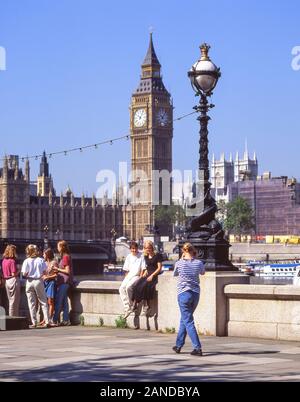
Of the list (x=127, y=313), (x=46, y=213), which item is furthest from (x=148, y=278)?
(x=46, y=213)

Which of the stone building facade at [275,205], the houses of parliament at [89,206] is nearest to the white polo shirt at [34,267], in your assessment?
the houses of parliament at [89,206]

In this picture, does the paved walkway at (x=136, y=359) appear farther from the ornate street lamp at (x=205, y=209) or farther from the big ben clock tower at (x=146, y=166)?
the big ben clock tower at (x=146, y=166)

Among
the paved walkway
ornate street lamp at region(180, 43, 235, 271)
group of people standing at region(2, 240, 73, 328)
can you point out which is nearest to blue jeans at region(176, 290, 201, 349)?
the paved walkway

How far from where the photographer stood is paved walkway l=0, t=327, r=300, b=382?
412 inches

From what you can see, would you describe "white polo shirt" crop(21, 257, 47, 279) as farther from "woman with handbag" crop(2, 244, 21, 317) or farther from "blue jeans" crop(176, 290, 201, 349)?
"blue jeans" crop(176, 290, 201, 349)

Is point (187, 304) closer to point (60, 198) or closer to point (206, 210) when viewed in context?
point (206, 210)

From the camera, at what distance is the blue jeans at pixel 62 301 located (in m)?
17.7

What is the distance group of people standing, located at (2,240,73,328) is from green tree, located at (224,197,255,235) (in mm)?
144186

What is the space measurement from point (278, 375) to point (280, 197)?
6711 inches

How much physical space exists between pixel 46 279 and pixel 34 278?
28cm

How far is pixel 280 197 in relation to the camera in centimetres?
17938

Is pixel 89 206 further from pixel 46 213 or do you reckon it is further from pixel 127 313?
pixel 127 313

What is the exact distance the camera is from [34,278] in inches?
692
